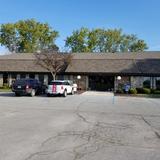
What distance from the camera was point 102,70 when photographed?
4566cm

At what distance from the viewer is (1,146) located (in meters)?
8.48

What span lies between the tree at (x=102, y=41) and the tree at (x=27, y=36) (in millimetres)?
5707

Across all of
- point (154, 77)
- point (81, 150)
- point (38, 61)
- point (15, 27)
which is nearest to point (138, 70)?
point (154, 77)

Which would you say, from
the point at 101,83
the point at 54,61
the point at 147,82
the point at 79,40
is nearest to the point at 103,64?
the point at 101,83

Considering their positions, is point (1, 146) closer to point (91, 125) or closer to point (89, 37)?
point (91, 125)

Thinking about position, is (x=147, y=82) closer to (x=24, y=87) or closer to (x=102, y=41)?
(x=24, y=87)

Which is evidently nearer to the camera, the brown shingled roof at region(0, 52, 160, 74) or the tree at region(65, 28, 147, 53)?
the brown shingled roof at region(0, 52, 160, 74)

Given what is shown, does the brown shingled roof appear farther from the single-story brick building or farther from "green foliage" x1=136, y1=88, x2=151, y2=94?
"green foliage" x1=136, y1=88, x2=151, y2=94

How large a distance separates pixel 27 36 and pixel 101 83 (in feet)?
141

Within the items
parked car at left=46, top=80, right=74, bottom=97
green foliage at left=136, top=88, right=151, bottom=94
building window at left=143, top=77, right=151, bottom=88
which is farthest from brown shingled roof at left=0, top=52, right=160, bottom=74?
parked car at left=46, top=80, right=74, bottom=97

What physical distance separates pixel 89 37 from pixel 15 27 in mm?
18496

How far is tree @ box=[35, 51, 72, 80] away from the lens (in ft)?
154

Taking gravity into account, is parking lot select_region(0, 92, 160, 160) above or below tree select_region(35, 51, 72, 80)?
below

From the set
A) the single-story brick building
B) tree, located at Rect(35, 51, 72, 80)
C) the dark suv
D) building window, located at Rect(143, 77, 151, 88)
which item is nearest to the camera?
the dark suv
